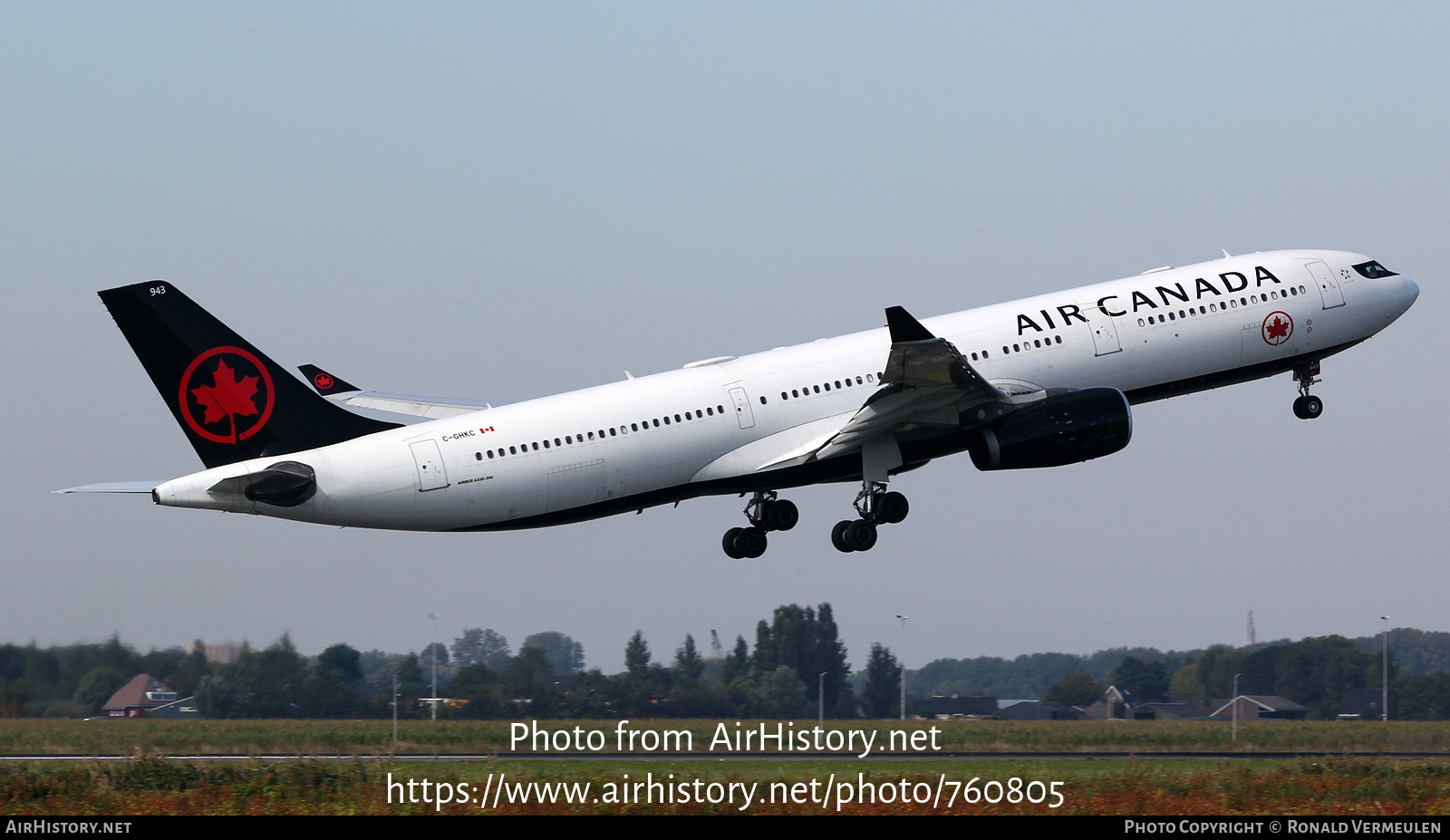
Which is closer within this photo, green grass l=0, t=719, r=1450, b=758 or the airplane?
the airplane

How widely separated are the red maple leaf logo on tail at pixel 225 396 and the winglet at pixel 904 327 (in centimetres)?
1606

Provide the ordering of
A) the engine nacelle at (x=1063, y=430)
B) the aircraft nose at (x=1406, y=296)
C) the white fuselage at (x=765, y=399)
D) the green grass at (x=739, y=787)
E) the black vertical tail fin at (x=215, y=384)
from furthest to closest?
the aircraft nose at (x=1406, y=296) → the engine nacelle at (x=1063, y=430) → the white fuselage at (x=765, y=399) → the black vertical tail fin at (x=215, y=384) → the green grass at (x=739, y=787)

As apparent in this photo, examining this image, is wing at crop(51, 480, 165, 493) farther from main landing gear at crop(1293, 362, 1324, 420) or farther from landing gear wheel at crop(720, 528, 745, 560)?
main landing gear at crop(1293, 362, 1324, 420)

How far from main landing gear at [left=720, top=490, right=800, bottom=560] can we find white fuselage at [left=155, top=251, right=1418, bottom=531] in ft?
7.76

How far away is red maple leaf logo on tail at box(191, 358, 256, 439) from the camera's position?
1592 inches

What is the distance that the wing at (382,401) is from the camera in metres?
51.4

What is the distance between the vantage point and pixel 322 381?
2108 inches

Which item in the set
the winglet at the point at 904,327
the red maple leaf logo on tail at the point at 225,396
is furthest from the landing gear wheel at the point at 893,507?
the red maple leaf logo on tail at the point at 225,396

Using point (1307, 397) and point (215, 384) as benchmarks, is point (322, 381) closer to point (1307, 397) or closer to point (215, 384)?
point (215, 384)

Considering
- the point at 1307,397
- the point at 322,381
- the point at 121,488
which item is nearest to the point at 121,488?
the point at 121,488

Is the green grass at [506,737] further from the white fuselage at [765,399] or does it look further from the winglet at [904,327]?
the winglet at [904,327]

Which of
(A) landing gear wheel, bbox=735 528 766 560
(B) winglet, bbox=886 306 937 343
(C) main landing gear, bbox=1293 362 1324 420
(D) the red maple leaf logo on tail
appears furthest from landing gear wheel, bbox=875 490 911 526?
(D) the red maple leaf logo on tail
